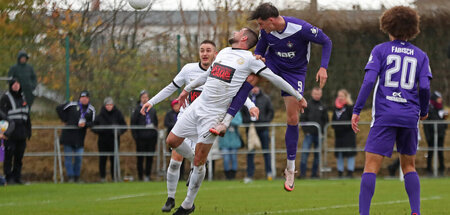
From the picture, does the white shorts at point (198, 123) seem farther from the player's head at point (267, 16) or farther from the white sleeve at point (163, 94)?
the player's head at point (267, 16)

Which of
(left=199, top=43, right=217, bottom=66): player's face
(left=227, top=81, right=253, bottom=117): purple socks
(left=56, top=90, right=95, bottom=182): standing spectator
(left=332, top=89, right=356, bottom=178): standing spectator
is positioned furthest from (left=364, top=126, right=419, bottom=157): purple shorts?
(left=56, top=90, right=95, bottom=182): standing spectator

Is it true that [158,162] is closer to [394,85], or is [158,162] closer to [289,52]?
[289,52]

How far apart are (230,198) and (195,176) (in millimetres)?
3374

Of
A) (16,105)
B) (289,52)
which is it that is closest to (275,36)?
(289,52)

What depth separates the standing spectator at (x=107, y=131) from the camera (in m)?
18.4

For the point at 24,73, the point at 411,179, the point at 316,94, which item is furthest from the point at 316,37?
the point at 24,73

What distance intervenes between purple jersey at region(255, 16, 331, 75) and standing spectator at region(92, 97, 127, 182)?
874 centimetres

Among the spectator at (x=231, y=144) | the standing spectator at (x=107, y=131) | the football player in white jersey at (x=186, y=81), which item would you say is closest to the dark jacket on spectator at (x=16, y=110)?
the standing spectator at (x=107, y=131)

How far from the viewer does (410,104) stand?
807 centimetres

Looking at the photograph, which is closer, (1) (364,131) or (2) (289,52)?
(2) (289,52)

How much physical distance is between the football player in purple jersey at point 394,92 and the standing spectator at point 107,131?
10.9 meters

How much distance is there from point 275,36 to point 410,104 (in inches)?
93.3

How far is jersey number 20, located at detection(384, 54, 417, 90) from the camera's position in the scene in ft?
26.4

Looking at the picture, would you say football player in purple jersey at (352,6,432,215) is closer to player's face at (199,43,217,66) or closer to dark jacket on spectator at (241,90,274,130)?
player's face at (199,43,217,66)
